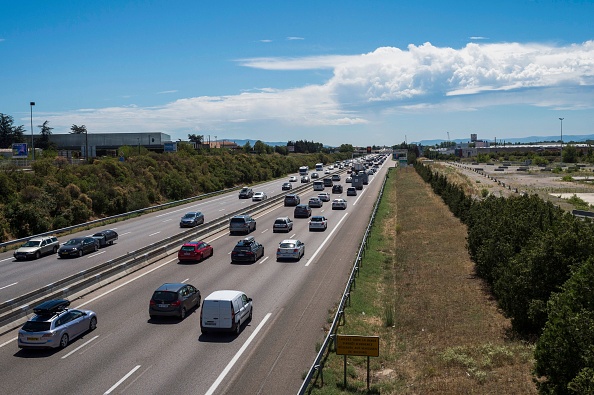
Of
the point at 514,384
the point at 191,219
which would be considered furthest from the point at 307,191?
the point at 514,384

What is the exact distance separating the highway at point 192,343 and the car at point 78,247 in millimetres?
6928

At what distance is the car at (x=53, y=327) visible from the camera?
19.2m

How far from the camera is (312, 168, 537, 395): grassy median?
1630 cm

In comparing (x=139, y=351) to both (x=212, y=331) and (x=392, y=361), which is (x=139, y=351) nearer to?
(x=212, y=331)

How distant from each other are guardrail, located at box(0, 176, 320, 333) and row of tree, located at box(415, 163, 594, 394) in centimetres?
1875

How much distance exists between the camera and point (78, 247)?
38531 mm

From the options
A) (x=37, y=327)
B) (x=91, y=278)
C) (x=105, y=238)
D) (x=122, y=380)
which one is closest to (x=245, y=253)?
(x=91, y=278)

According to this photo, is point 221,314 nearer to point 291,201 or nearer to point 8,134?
point 291,201

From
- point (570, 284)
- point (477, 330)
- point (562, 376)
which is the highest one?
point (570, 284)

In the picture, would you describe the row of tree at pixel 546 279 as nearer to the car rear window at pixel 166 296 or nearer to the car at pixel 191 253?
the car rear window at pixel 166 296

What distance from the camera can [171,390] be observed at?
15805 mm

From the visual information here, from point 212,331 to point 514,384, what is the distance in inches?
409

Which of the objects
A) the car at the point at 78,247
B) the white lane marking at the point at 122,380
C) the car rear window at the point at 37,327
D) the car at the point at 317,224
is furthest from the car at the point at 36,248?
the white lane marking at the point at 122,380

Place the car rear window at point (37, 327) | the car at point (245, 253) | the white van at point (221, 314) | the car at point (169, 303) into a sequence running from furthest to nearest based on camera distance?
the car at point (245, 253) < the car at point (169, 303) < the white van at point (221, 314) < the car rear window at point (37, 327)
